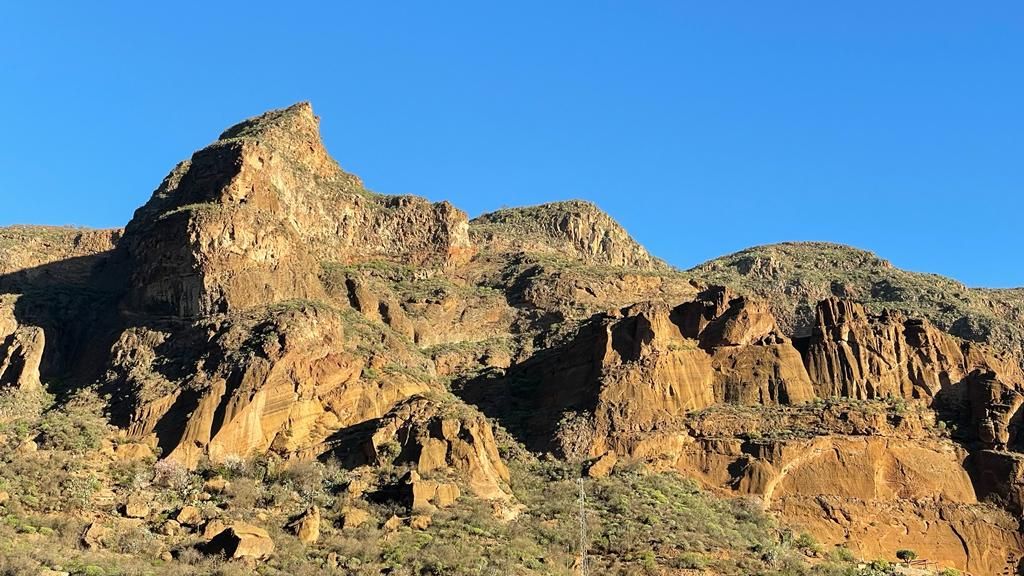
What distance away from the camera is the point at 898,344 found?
265 ft

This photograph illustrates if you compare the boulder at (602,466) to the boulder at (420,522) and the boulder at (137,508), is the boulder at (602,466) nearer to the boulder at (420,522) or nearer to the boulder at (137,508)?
the boulder at (420,522)

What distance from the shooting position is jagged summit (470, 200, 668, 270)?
397ft

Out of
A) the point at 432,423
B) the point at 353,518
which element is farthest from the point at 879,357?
the point at 353,518

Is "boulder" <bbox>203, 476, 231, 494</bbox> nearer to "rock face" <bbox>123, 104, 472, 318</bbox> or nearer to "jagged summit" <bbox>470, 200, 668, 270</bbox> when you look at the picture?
"rock face" <bbox>123, 104, 472, 318</bbox>

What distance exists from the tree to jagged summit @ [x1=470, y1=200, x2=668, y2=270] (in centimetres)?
5245

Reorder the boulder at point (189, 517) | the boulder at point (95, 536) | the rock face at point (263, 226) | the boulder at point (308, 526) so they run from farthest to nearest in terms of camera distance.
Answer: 1. the rock face at point (263, 226)
2. the boulder at point (189, 517)
3. the boulder at point (308, 526)
4. the boulder at point (95, 536)

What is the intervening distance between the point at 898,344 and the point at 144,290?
4717 cm

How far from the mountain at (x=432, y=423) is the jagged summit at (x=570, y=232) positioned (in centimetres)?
2439

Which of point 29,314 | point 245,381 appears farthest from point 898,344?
point 29,314

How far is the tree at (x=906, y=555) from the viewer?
6912 centimetres

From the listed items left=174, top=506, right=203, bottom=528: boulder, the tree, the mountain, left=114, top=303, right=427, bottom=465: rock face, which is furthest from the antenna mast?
the tree

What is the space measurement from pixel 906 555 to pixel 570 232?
6385 centimetres

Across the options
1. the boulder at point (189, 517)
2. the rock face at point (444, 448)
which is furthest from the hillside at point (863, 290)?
the boulder at point (189, 517)

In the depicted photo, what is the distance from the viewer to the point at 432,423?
220 ft
